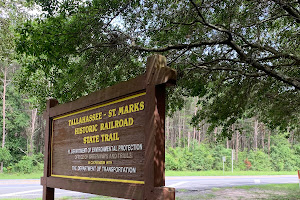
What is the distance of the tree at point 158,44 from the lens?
233 inches

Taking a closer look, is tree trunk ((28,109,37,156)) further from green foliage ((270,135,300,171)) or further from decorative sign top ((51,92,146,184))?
green foliage ((270,135,300,171))

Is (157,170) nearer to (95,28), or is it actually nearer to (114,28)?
(95,28)

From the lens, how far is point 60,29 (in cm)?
577

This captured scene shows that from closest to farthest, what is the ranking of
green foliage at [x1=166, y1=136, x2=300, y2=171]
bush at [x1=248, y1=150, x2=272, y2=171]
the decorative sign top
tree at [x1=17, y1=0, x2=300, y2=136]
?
the decorative sign top
tree at [x1=17, y1=0, x2=300, y2=136]
green foliage at [x1=166, y1=136, x2=300, y2=171]
bush at [x1=248, y1=150, x2=272, y2=171]

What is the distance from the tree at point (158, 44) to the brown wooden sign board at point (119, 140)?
1.89 meters

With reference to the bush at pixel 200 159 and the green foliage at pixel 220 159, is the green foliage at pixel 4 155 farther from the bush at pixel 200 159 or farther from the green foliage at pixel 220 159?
the bush at pixel 200 159

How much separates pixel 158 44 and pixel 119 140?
14.9 ft

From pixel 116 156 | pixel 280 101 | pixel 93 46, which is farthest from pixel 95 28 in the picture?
pixel 280 101

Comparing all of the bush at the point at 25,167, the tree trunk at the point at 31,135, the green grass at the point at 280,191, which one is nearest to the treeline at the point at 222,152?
the green grass at the point at 280,191

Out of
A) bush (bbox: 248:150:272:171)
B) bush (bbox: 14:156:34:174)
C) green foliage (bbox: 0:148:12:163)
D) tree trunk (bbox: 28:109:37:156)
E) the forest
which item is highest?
the forest

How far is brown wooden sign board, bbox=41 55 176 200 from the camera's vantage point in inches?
112

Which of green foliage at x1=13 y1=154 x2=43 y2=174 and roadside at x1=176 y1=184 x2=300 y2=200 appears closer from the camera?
roadside at x1=176 y1=184 x2=300 y2=200

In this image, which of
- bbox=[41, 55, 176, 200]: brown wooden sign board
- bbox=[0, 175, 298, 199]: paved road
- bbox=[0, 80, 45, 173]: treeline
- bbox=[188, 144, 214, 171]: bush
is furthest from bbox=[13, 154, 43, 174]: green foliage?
bbox=[41, 55, 176, 200]: brown wooden sign board

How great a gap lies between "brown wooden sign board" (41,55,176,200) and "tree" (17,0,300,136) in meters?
1.89
